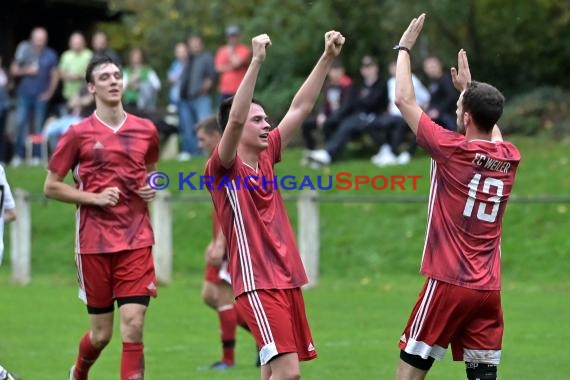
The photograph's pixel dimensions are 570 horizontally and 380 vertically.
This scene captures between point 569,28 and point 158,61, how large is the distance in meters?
12.1

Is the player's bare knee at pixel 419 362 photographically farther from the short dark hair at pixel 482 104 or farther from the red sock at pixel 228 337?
the red sock at pixel 228 337

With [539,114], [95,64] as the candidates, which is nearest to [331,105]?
[539,114]

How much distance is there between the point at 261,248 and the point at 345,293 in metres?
9.94

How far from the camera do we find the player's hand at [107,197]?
10.1 metres

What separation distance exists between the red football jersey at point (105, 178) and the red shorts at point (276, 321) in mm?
1973

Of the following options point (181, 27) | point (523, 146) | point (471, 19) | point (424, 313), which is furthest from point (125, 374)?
point (181, 27)

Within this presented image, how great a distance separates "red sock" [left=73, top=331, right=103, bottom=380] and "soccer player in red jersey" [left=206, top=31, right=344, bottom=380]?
2054 millimetres

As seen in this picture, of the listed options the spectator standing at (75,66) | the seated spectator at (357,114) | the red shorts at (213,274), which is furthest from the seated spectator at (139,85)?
the red shorts at (213,274)

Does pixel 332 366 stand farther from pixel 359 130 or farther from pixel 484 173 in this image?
pixel 359 130

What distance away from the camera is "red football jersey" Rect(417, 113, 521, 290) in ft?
27.4

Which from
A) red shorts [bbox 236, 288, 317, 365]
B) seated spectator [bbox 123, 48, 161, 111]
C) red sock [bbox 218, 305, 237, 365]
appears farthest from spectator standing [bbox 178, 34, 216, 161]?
red shorts [bbox 236, 288, 317, 365]

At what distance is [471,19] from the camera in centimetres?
2878

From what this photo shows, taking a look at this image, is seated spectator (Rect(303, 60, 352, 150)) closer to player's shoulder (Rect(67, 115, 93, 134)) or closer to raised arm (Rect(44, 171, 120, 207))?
player's shoulder (Rect(67, 115, 93, 134))

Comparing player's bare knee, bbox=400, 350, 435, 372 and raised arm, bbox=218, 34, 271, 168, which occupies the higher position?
raised arm, bbox=218, 34, 271, 168
